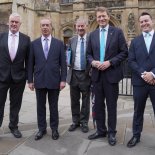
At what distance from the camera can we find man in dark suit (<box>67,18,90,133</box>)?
547 cm

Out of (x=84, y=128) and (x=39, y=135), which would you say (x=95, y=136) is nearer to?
(x=84, y=128)

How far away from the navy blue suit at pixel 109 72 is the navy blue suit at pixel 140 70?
209mm

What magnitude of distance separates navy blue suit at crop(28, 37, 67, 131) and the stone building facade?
657 inches

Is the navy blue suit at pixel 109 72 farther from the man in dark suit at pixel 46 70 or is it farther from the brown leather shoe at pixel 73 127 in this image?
the brown leather shoe at pixel 73 127

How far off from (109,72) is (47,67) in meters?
1.00

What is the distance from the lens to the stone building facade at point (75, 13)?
23688mm

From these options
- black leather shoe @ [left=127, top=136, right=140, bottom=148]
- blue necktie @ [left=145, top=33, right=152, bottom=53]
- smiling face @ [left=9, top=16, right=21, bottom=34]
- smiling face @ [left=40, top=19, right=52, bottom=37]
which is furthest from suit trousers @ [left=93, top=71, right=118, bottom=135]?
smiling face @ [left=9, top=16, right=21, bottom=34]

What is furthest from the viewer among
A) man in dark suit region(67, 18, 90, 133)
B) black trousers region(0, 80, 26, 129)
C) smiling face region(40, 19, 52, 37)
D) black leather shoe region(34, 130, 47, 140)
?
man in dark suit region(67, 18, 90, 133)

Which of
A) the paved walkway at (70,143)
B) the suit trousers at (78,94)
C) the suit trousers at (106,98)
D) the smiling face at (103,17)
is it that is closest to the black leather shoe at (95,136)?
the paved walkway at (70,143)

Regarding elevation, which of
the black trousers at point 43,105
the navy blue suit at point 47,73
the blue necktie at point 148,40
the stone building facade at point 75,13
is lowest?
the black trousers at point 43,105

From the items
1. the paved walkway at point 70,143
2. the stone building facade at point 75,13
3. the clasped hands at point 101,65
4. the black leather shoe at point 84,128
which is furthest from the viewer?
the stone building facade at point 75,13

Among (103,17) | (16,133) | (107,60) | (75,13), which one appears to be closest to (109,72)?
(107,60)

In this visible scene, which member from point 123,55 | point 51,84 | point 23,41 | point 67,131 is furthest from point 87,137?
point 23,41

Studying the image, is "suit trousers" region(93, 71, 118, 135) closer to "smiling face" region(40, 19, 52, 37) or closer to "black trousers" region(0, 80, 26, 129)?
"smiling face" region(40, 19, 52, 37)
